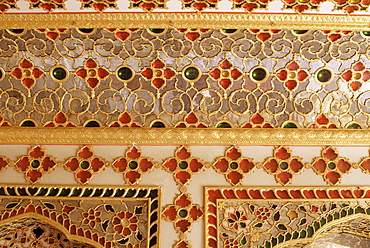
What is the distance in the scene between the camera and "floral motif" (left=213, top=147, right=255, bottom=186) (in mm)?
2842

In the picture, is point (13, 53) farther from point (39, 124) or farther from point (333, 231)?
point (333, 231)

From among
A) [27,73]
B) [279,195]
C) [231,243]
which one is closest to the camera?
[231,243]

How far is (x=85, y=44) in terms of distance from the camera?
112 inches

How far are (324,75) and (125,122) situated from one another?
5.39ft

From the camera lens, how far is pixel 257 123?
2959 mm

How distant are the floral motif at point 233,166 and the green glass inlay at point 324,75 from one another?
87 centimetres

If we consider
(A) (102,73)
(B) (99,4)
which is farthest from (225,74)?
(B) (99,4)

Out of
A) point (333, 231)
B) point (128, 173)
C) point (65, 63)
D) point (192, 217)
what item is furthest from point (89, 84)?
point (333, 231)

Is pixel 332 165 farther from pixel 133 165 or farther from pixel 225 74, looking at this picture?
pixel 133 165

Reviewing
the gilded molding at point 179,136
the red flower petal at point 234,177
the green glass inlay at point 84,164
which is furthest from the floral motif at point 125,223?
the red flower petal at point 234,177

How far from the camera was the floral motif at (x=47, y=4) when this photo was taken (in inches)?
106

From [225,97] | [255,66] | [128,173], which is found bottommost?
[128,173]

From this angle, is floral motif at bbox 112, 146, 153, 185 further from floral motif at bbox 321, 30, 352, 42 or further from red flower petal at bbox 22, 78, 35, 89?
floral motif at bbox 321, 30, 352, 42

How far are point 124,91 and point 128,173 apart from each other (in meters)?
0.65
